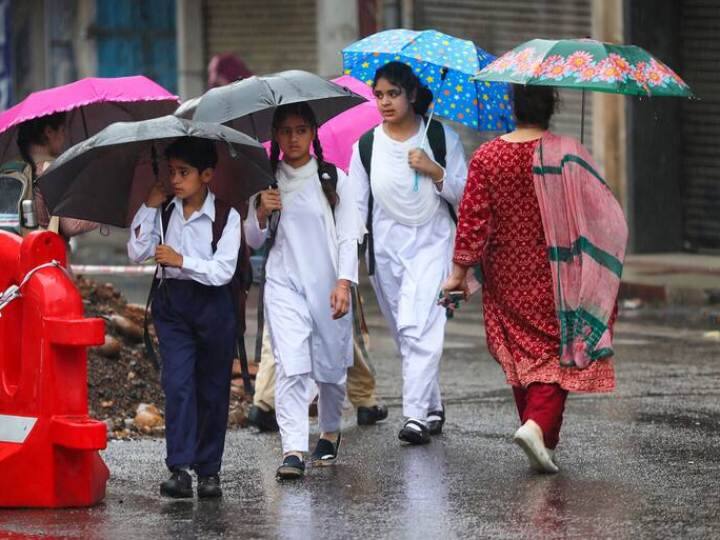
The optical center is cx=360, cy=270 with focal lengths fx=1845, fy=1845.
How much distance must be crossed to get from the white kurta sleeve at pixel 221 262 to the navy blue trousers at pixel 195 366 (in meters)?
0.11

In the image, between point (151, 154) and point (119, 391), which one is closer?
point (151, 154)

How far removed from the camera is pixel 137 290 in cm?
1723

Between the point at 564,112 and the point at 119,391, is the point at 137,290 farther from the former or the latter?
the point at 119,391

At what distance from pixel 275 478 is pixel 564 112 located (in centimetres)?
1329

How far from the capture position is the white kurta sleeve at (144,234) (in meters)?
7.13

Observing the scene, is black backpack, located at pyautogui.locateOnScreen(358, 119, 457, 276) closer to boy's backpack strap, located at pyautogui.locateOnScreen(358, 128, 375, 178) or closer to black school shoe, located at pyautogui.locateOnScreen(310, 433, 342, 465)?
boy's backpack strap, located at pyautogui.locateOnScreen(358, 128, 375, 178)

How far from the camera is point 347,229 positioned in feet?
25.7

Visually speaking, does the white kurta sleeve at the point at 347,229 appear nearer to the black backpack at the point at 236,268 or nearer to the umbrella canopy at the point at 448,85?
the black backpack at the point at 236,268

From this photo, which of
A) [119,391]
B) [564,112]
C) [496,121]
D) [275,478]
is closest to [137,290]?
[564,112]

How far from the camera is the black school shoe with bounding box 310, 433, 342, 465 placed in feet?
26.3

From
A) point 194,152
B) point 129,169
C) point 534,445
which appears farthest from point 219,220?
point 534,445

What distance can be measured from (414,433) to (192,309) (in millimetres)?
1668

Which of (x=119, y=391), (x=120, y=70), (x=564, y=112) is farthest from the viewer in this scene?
(x=120, y=70)

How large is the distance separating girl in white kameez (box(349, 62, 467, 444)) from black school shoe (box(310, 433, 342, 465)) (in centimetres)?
59
